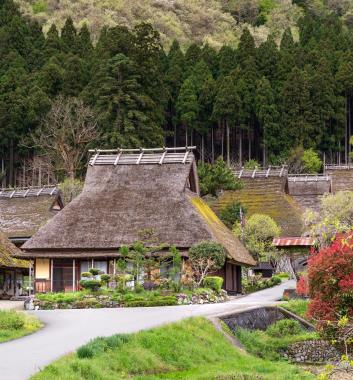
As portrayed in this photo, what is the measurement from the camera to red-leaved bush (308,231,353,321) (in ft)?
75.2

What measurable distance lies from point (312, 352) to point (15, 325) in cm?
871

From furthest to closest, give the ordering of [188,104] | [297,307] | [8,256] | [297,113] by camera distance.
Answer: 1. [188,104]
2. [297,113]
3. [8,256]
4. [297,307]

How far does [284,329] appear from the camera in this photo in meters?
26.8

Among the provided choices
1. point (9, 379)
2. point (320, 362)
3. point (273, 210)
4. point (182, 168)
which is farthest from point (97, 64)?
point (9, 379)

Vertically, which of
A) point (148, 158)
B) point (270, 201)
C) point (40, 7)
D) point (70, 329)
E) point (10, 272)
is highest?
point (40, 7)

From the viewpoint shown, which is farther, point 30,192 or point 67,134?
point 67,134

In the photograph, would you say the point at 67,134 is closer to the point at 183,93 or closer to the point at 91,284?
the point at 183,93

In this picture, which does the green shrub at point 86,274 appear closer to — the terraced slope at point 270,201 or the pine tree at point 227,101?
the terraced slope at point 270,201

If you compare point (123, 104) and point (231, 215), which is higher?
point (123, 104)

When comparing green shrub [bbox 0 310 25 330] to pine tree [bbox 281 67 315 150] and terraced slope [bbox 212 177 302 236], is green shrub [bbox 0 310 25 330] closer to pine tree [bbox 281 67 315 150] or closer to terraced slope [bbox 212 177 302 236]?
terraced slope [bbox 212 177 302 236]

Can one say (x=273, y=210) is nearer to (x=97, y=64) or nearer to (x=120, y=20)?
(x=97, y=64)

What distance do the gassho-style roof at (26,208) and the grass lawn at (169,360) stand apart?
30877 millimetres

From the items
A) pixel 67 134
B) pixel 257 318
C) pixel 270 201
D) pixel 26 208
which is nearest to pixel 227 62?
pixel 67 134

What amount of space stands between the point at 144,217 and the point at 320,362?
14.2m
